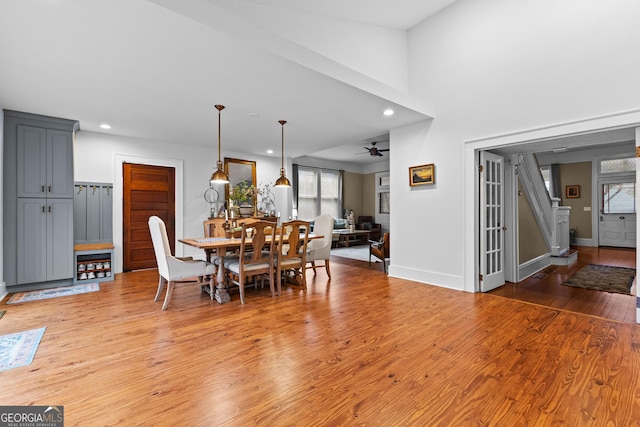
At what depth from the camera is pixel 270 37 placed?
2.52 meters

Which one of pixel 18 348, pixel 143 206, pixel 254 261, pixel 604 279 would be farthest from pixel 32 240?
pixel 604 279

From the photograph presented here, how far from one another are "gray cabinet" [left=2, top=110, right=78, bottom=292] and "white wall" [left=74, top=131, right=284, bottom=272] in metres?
0.79

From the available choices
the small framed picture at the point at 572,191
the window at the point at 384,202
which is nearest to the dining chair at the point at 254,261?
the window at the point at 384,202

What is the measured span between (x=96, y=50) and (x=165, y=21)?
0.84m

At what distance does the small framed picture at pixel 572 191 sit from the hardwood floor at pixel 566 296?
474 cm

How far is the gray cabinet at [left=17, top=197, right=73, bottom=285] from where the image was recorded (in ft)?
13.0

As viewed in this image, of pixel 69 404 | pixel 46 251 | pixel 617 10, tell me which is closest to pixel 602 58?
pixel 617 10

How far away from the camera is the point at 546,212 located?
5.59m

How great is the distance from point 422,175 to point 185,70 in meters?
3.32

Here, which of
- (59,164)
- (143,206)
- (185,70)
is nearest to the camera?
(185,70)

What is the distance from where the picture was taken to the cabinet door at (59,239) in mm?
4133

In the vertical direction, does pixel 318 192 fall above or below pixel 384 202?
above

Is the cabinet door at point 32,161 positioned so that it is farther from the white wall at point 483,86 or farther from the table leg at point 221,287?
the white wall at point 483,86

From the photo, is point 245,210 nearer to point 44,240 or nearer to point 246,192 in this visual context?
point 246,192
